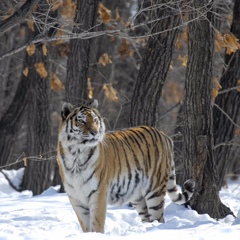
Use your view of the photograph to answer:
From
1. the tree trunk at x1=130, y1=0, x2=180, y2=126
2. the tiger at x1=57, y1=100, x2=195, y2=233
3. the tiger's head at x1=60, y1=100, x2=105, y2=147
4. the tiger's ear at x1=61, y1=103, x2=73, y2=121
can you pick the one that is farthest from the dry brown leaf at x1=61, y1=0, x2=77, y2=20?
the tiger's head at x1=60, y1=100, x2=105, y2=147

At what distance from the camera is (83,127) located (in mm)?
7777

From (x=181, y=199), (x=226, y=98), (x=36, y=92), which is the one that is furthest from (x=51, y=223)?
(x=36, y=92)

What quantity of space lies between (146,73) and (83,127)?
2.53m

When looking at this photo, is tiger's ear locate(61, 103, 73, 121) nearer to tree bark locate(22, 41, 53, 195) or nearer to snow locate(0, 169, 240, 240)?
snow locate(0, 169, 240, 240)

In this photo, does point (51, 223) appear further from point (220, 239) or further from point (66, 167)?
point (220, 239)

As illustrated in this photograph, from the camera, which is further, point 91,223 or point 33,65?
point 33,65

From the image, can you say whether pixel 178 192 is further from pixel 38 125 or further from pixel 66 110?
pixel 38 125

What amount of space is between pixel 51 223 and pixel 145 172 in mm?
1305

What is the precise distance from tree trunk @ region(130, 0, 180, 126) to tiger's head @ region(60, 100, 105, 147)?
224cm

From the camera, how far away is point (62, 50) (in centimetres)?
1293

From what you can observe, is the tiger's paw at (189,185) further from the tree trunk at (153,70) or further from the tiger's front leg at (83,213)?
the tree trunk at (153,70)

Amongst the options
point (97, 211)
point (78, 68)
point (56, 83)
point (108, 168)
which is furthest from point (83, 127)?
point (56, 83)

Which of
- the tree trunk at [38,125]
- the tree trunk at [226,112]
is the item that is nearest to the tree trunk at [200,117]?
the tree trunk at [226,112]

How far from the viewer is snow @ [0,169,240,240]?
5949mm
